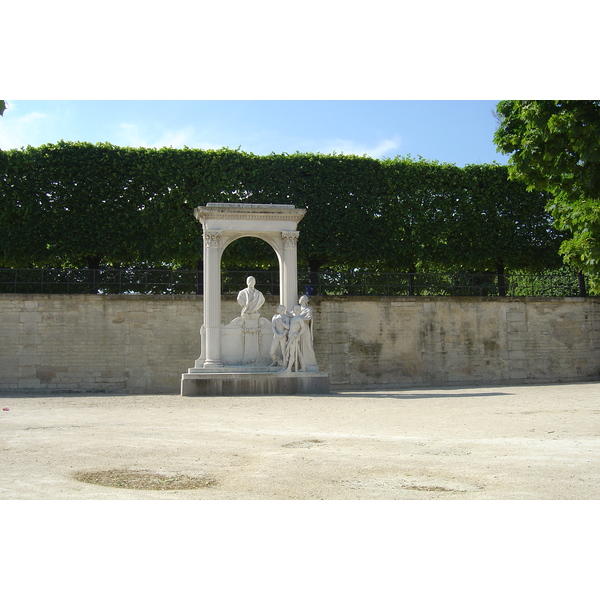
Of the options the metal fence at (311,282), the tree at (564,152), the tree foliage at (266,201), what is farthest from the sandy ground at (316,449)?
the tree foliage at (266,201)

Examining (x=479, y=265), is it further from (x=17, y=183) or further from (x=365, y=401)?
(x=17, y=183)

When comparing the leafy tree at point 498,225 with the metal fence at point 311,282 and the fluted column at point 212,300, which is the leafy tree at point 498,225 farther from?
the fluted column at point 212,300

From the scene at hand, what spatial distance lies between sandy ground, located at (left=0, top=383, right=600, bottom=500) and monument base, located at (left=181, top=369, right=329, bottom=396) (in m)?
2.32

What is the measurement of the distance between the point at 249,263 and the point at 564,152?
1307 centimetres

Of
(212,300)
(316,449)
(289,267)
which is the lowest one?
(316,449)

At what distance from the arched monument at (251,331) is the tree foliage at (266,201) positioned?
465 centimetres

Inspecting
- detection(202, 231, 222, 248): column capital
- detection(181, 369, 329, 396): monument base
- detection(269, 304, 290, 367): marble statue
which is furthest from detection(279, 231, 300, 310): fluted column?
detection(181, 369, 329, 396): monument base

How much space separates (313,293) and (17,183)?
952 centimetres

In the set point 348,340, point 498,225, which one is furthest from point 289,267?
point 498,225

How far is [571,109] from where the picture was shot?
745cm

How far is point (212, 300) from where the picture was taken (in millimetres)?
14711

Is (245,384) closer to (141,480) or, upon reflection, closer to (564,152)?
(564,152)

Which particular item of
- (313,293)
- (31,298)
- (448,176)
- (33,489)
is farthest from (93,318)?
(33,489)

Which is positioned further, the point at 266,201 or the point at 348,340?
the point at 266,201
